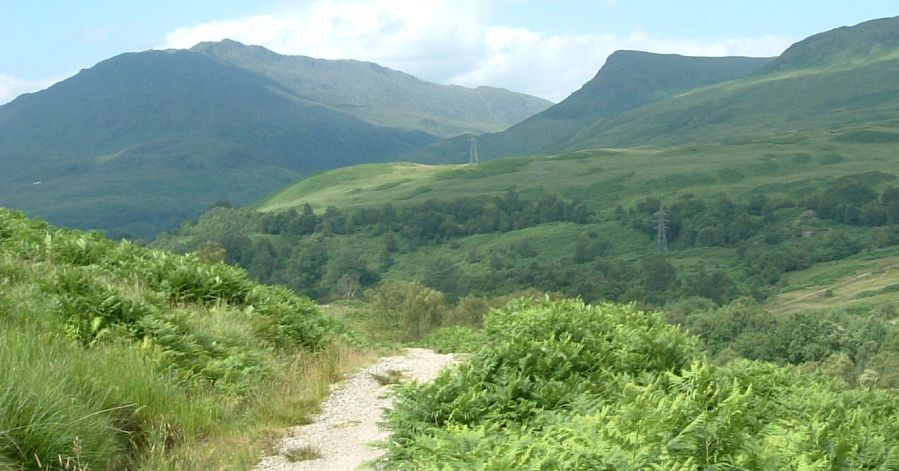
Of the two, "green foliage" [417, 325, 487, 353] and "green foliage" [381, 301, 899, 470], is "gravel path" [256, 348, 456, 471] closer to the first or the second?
"green foliage" [381, 301, 899, 470]

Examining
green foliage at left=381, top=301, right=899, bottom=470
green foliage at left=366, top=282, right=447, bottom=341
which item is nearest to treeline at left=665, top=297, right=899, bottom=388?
green foliage at left=366, top=282, right=447, bottom=341

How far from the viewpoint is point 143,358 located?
362 inches

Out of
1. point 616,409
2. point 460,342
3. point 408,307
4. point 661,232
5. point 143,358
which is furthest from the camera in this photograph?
point 661,232

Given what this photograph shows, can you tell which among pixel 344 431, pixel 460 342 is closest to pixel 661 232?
pixel 460 342

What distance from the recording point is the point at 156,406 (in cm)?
809

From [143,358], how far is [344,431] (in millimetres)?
2176

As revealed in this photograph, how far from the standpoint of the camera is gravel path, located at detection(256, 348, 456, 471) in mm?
7896

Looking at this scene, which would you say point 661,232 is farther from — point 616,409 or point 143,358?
point 616,409

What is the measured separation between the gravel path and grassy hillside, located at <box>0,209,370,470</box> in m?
0.20

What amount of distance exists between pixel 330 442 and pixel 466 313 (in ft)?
168

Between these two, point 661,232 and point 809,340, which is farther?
point 661,232

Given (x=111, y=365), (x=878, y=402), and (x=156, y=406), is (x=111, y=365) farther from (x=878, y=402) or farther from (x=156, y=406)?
(x=878, y=402)

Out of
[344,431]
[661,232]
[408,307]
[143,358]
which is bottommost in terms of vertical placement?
[661,232]

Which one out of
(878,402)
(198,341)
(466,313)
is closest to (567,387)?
(878,402)
